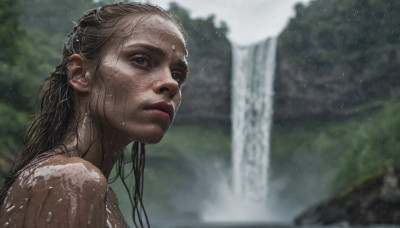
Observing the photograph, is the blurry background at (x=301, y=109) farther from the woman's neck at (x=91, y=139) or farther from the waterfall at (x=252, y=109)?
the woman's neck at (x=91, y=139)

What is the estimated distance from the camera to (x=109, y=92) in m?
1.34

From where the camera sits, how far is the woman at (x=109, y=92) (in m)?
1.31

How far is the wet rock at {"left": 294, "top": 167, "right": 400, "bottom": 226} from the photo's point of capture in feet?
60.2

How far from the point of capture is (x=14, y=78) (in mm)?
13000

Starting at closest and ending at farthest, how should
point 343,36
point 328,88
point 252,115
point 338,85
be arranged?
1. point 252,115
2. point 343,36
3. point 338,85
4. point 328,88

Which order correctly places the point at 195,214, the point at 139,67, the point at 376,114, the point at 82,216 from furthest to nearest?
the point at 195,214, the point at 376,114, the point at 139,67, the point at 82,216

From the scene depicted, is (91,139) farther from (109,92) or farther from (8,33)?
(8,33)

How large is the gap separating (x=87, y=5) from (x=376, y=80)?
84.5ft

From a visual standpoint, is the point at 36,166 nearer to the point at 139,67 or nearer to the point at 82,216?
the point at 82,216

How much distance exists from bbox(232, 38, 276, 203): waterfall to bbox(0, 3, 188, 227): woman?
1315 inches

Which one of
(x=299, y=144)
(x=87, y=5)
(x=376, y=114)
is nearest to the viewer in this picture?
(x=87, y=5)

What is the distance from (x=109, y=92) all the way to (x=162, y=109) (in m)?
0.16

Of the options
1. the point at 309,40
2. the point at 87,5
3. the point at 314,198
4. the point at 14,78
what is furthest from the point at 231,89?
the point at 14,78

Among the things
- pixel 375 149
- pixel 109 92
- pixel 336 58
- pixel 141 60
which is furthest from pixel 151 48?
pixel 336 58
